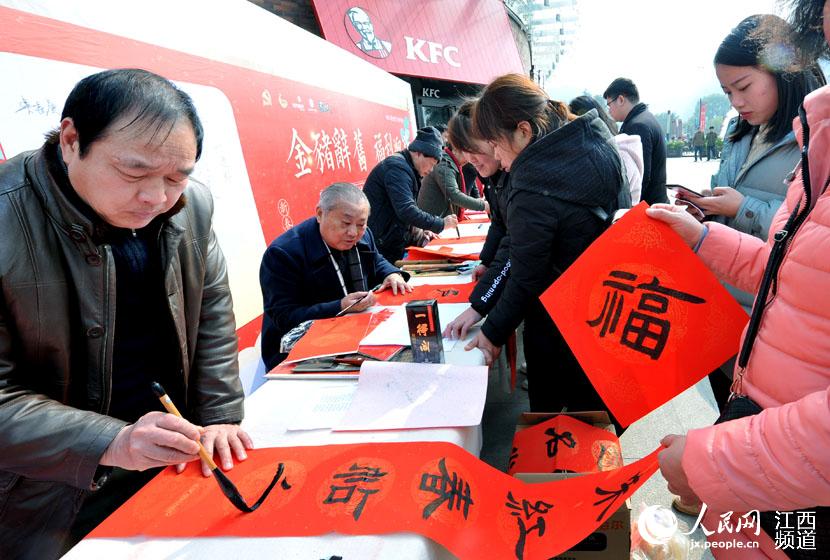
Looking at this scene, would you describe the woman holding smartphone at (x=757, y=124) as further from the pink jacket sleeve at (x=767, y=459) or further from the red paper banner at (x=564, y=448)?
the pink jacket sleeve at (x=767, y=459)

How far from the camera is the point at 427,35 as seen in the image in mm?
8742

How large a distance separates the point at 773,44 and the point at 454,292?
1.32 m

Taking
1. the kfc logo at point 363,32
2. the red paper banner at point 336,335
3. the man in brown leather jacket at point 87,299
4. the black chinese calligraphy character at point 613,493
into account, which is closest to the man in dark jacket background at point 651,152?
the red paper banner at point 336,335

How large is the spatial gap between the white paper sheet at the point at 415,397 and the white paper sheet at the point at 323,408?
33 mm

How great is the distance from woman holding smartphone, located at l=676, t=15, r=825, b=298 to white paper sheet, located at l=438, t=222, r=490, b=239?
2.12 m

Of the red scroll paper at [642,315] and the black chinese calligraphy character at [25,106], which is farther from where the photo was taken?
the black chinese calligraphy character at [25,106]

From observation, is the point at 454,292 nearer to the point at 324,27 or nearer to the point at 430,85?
the point at 324,27

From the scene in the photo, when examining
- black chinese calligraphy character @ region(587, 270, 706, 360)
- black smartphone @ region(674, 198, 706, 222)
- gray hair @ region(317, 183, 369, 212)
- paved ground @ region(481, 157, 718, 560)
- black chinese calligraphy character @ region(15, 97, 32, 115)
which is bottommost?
paved ground @ region(481, 157, 718, 560)

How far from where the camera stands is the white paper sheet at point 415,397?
101cm

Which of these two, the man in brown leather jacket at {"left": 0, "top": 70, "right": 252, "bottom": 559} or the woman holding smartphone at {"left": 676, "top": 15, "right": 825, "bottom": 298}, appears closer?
the man in brown leather jacket at {"left": 0, "top": 70, "right": 252, "bottom": 559}

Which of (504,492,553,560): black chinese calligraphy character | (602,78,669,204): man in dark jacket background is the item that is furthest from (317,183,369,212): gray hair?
(602,78,669,204): man in dark jacket background

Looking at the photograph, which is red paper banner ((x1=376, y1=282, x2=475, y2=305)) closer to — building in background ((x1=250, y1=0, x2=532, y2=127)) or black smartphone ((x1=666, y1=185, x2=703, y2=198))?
black smartphone ((x1=666, y1=185, x2=703, y2=198))

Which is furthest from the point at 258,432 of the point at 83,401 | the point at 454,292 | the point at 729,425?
the point at 454,292

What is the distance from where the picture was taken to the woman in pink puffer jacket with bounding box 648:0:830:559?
0.60 m
